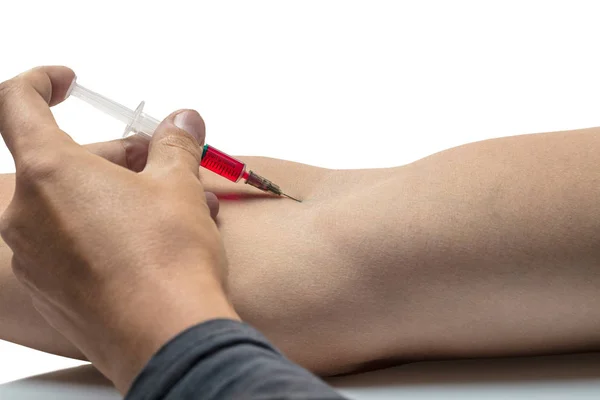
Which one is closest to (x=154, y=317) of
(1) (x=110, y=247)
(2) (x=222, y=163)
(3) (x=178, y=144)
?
(1) (x=110, y=247)

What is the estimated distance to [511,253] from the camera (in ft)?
2.59

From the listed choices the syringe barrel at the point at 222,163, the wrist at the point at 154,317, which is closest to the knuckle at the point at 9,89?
the syringe barrel at the point at 222,163

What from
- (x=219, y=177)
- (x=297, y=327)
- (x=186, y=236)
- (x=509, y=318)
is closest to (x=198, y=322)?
(x=186, y=236)

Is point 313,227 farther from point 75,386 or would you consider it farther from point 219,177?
point 75,386

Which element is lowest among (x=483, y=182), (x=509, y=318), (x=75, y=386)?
(x=75, y=386)

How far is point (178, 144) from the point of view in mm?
832

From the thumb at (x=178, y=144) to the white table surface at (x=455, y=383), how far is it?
1.00 ft

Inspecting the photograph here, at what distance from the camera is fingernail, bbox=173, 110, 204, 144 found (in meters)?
0.86

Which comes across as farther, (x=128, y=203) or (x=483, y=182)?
(x=483, y=182)

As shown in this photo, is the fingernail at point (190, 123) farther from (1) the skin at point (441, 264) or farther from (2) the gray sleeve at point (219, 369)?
(2) the gray sleeve at point (219, 369)

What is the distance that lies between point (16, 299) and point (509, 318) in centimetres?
63

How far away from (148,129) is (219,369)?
1.76ft

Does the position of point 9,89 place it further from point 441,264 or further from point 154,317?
point 441,264

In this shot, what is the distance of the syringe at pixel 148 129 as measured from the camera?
0.96 m
